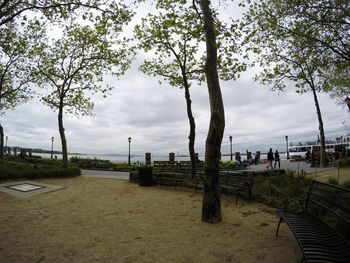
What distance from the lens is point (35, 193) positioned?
10430mm

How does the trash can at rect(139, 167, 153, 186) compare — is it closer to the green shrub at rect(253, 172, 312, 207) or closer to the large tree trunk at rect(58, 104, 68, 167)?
the green shrub at rect(253, 172, 312, 207)

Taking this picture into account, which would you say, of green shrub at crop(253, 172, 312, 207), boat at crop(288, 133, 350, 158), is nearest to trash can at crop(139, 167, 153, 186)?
green shrub at crop(253, 172, 312, 207)

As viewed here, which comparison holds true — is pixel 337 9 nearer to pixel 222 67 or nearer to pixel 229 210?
pixel 222 67

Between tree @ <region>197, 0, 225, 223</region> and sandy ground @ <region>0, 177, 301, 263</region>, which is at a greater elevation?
tree @ <region>197, 0, 225, 223</region>

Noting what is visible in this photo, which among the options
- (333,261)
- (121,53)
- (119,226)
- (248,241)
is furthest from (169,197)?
(121,53)

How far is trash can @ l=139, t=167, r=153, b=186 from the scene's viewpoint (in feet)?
43.1

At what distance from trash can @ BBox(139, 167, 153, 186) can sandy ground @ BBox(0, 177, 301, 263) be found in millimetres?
4194

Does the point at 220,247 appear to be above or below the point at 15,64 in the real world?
below

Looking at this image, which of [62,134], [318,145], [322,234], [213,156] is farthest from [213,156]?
[318,145]

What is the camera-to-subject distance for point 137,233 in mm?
5539

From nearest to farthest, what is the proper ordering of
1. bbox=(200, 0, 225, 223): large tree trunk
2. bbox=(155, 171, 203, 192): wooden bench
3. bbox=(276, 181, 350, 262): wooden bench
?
bbox=(276, 181, 350, 262): wooden bench < bbox=(200, 0, 225, 223): large tree trunk < bbox=(155, 171, 203, 192): wooden bench

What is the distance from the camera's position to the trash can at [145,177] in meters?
13.1

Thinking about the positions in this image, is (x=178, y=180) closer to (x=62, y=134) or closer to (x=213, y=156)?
(x=213, y=156)

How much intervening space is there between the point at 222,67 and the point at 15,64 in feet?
54.0
